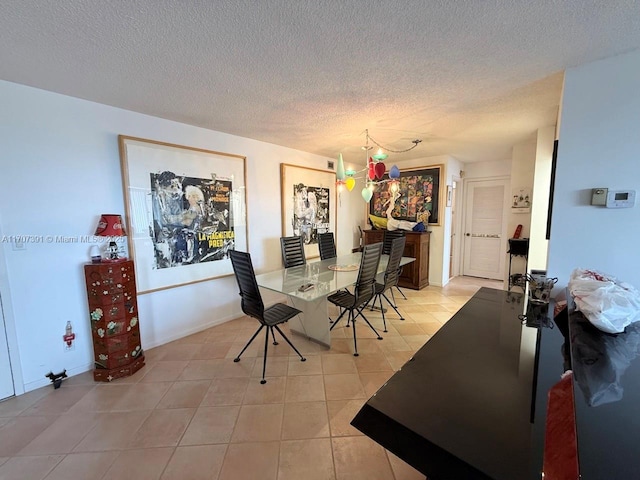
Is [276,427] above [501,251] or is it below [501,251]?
below

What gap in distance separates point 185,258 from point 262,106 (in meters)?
1.78

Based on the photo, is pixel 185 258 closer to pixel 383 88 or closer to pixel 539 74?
pixel 383 88

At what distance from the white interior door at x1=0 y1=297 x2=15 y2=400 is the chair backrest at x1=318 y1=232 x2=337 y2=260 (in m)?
3.01

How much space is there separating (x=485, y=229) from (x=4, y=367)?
659cm

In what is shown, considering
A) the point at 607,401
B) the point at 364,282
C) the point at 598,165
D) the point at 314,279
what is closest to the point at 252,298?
the point at 314,279

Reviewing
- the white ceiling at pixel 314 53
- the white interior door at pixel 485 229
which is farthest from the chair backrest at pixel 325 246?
the white interior door at pixel 485 229

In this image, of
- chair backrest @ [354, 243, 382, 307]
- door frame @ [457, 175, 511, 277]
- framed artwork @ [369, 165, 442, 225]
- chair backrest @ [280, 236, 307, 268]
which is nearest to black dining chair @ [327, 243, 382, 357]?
chair backrest @ [354, 243, 382, 307]

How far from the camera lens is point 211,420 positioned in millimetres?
1678

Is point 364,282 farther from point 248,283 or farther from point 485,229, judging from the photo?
point 485,229

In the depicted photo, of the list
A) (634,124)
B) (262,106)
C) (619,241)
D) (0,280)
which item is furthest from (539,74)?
(0,280)

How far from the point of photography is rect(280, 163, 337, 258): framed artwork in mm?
3775

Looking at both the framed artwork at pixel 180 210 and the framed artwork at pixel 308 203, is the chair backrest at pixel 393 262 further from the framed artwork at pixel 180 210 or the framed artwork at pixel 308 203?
the framed artwork at pixel 180 210

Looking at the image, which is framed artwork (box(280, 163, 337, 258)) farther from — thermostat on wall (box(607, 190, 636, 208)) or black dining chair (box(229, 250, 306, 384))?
thermostat on wall (box(607, 190, 636, 208))

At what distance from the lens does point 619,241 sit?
1630 mm
